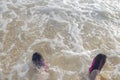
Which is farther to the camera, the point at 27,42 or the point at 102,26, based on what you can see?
the point at 102,26

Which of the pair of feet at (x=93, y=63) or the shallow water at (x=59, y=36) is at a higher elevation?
the pair of feet at (x=93, y=63)

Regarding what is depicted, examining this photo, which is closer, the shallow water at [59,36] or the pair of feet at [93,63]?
the pair of feet at [93,63]

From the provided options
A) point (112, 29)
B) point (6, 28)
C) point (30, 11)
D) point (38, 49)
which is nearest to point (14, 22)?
point (6, 28)

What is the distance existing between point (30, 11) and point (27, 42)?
1401 mm

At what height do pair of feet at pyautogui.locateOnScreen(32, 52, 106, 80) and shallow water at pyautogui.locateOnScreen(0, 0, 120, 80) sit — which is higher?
pair of feet at pyautogui.locateOnScreen(32, 52, 106, 80)

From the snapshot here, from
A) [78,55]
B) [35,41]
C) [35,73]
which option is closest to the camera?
[35,73]

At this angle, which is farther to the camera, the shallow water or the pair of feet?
the shallow water

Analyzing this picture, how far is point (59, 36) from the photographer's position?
18.3 ft

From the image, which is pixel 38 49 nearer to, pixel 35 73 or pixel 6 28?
pixel 35 73

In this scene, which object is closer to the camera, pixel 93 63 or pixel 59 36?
pixel 93 63

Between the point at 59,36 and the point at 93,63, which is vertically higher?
the point at 93,63

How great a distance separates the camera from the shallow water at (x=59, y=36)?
4.68 meters

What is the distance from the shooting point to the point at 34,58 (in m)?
4.57

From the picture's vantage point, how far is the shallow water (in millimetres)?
4676
